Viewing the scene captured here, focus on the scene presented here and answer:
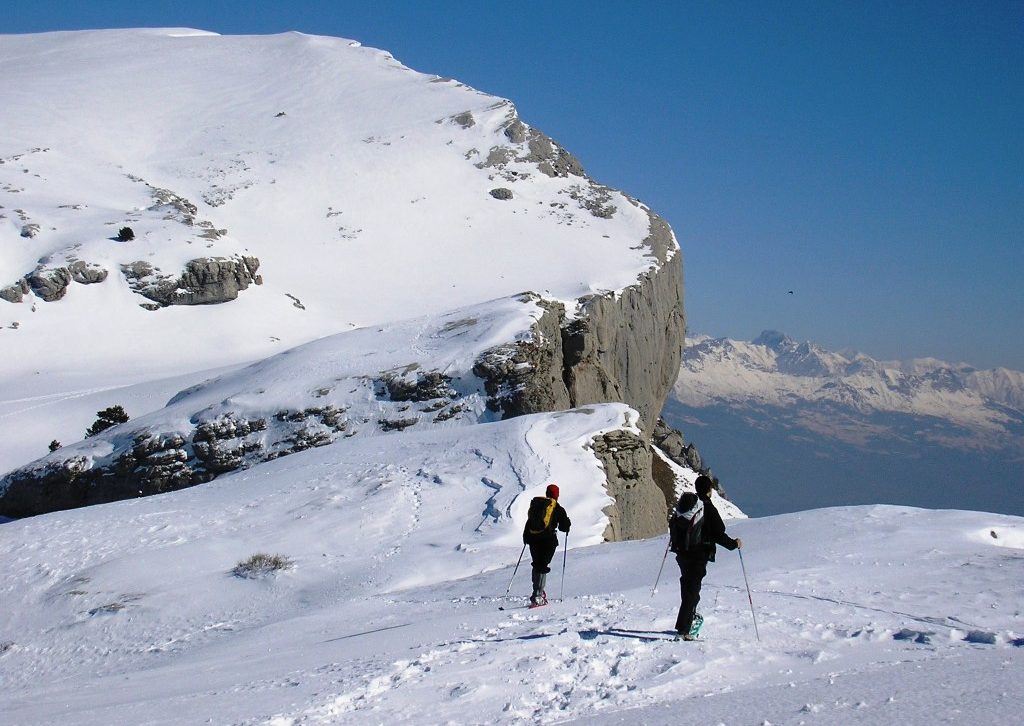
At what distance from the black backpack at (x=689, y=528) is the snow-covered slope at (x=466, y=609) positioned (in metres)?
0.91

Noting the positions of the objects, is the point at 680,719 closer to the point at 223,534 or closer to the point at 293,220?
the point at 223,534

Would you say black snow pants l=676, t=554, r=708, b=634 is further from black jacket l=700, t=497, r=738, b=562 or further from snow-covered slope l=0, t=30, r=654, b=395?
snow-covered slope l=0, t=30, r=654, b=395

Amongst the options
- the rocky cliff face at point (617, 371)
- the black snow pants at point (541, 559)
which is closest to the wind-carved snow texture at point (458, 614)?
the black snow pants at point (541, 559)

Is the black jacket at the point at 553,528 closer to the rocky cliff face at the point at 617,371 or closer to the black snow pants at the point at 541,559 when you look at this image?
Answer: the black snow pants at the point at 541,559

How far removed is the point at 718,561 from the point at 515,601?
3692 millimetres

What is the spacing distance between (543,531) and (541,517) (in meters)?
0.20

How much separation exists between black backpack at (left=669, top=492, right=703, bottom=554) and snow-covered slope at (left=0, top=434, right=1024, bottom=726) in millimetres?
910

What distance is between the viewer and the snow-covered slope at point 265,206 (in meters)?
54.8

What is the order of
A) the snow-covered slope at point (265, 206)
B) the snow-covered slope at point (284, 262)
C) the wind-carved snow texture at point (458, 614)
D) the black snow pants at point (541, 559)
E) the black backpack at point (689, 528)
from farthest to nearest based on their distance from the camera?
the snow-covered slope at point (265, 206) < the snow-covered slope at point (284, 262) < the black snow pants at point (541, 559) < the black backpack at point (689, 528) < the wind-carved snow texture at point (458, 614)

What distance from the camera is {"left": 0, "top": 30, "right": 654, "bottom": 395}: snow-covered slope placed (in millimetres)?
54750

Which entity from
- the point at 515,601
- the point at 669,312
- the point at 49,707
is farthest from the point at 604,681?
the point at 669,312

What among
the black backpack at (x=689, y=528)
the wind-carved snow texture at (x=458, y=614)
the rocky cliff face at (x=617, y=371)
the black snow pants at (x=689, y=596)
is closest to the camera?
the wind-carved snow texture at (x=458, y=614)

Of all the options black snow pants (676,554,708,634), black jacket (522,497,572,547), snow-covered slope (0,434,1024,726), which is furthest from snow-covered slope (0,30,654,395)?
black snow pants (676,554,708,634)

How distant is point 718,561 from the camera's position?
46.8 feet
